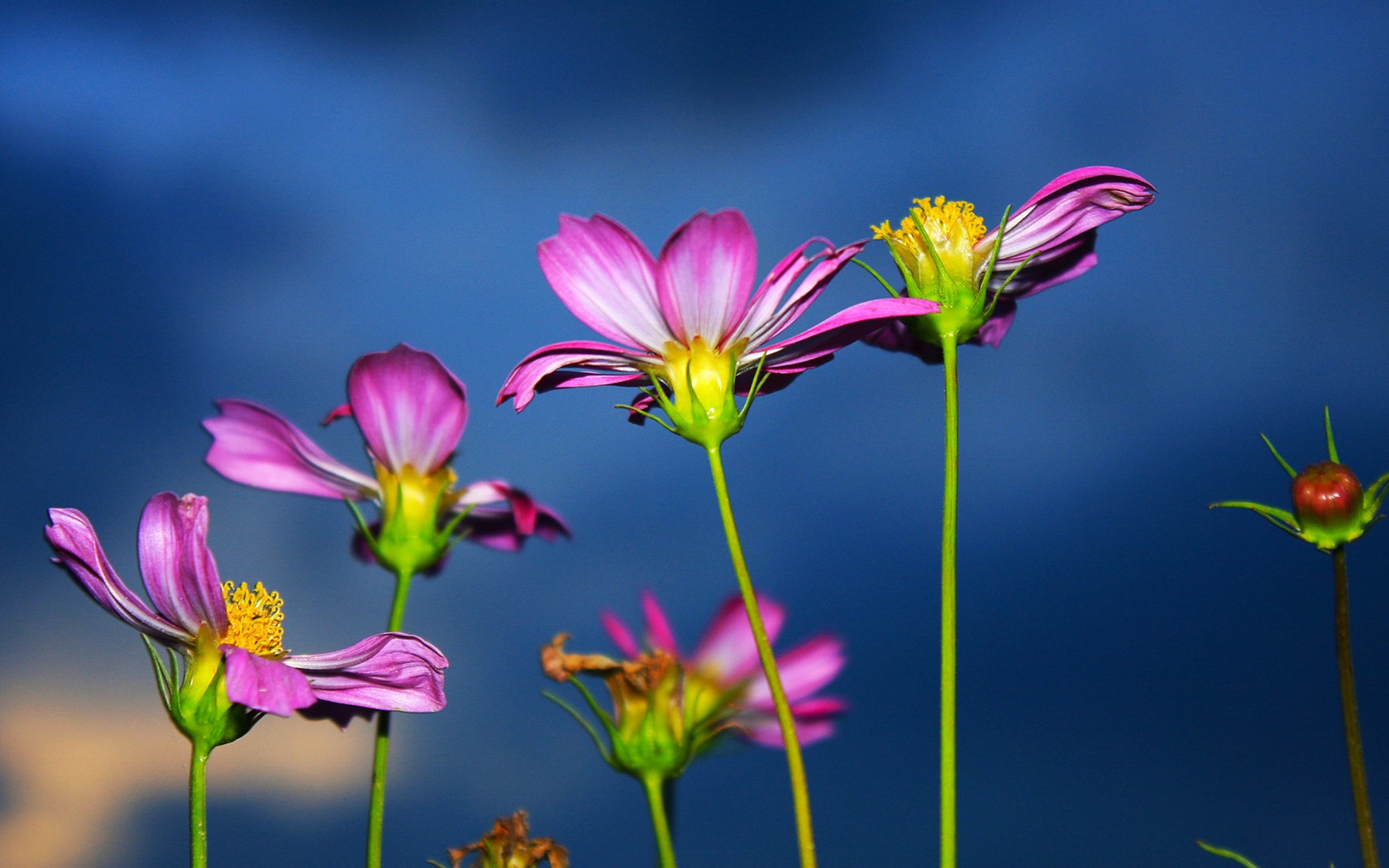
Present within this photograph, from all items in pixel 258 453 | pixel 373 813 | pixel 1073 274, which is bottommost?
pixel 373 813

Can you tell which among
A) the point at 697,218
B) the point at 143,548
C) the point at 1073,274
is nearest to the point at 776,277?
the point at 697,218

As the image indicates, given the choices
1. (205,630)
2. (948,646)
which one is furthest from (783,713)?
(205,630)

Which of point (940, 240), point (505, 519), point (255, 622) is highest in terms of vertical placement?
point (940, 240)

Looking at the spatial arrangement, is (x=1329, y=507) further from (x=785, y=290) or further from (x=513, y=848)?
(x=513, y=848)

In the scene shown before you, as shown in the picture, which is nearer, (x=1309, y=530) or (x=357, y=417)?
(x=1309, y=530)

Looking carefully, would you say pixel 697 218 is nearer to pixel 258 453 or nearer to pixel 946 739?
pixel 946 739

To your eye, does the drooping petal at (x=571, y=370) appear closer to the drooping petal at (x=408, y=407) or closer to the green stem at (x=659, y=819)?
the drooping petal at (x=408, y=407)
